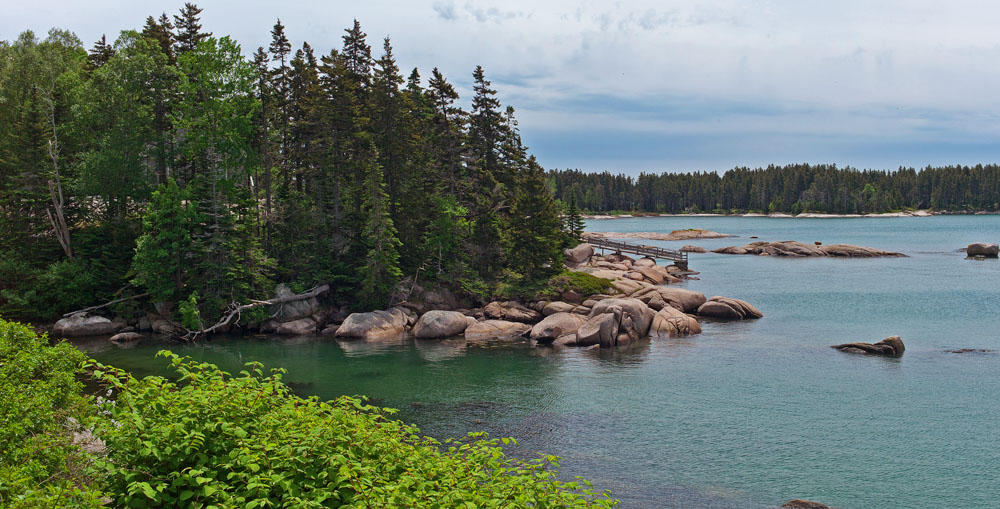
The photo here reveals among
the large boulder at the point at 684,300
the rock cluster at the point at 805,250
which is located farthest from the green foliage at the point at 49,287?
the rock cluster at the point at 805,250

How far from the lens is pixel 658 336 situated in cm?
3850

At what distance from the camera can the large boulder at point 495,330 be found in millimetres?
39594

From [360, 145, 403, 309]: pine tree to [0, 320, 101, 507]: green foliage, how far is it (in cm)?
2860

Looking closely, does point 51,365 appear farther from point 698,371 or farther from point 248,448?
point 698,371

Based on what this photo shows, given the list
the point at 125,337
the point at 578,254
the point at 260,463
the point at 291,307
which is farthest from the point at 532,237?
the point at 260,463

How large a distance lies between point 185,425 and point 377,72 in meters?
43.2

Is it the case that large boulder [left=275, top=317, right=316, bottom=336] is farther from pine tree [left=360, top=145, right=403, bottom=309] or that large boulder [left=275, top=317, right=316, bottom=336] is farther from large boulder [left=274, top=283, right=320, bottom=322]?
pine tree [left=360, top=145, right=403, bottom=309]

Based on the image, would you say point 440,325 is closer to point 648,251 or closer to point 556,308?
point 556,308

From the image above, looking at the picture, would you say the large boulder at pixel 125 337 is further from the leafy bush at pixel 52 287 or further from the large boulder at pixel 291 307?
the large boulder at pixel 291 307

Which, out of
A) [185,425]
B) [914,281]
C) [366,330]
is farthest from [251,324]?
[914,281]

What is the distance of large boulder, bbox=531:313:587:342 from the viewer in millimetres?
37938

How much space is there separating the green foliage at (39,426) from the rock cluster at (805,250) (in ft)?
299

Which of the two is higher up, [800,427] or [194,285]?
[194,285]

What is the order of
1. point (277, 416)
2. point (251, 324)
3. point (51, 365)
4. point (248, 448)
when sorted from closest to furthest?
point (248, 448), point (277, 416), point (51, 365), point (251, 324)
